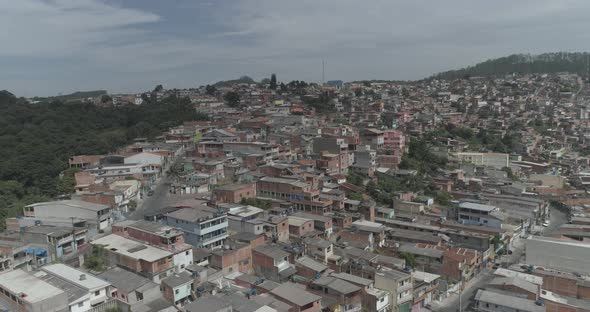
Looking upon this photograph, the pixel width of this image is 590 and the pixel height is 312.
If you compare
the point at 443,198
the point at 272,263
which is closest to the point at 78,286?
the point at 272,263

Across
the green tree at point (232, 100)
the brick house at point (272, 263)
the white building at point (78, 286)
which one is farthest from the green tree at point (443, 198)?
the green tree at point (232, 100)

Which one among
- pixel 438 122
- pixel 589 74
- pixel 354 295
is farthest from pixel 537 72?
pixel 354 295

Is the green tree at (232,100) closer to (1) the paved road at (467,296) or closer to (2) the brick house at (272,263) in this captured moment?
A: (2) the brick house at (272,263)

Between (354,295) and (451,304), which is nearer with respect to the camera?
(354,295)

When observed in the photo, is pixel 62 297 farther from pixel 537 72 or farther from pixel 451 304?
pixel 537 72

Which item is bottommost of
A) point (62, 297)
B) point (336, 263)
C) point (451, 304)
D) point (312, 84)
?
point (451, 304)

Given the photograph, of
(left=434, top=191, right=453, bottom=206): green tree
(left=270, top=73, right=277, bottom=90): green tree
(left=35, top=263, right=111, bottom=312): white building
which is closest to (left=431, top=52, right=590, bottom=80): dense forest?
(left=270, top=73, right=277, bottom=90): green tree
